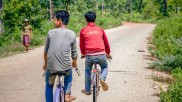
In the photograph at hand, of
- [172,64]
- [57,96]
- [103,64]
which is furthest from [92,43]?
[172,64]

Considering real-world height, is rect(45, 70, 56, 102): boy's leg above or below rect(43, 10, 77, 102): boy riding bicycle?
below

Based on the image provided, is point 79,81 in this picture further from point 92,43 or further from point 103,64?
point 92,43

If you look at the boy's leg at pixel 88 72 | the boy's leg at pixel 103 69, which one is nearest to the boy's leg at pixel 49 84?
the boy's leg at pixel 88 72

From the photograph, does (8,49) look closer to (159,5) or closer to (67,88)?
(67,88)

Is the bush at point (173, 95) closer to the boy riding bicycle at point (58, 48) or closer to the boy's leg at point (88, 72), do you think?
the boy's leg at point (88, 72)

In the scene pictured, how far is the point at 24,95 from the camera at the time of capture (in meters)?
8.26

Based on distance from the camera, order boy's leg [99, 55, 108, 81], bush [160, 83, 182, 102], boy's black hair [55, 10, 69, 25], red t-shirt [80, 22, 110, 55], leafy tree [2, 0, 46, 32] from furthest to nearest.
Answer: leafy tree [2, 0, 46, 32] → bush [160, 83, 182, 102] → boy's leg [99, 55, 108, 81] → red t-shirt [80, 22, 110, 55] → boy's black hair [55, 10, 69, 25]

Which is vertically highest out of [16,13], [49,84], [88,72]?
[16,13]

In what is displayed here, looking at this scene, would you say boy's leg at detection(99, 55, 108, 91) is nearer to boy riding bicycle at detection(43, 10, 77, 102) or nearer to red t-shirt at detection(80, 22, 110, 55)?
red t-shirt at detection(80, 22, 110, 55)

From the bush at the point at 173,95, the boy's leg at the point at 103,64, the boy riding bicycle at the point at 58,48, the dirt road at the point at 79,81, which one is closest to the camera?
the boy riding bicycle at the point at 58,48

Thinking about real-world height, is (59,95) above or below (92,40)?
below

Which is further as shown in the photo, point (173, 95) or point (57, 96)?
point (173, 95)

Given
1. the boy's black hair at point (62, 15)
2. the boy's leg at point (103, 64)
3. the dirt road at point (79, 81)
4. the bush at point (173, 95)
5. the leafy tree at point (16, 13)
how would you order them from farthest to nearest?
1. the leafy tree at point (16, 13)
2. the dirt road at point (79, 81)
3. the bush at point (173, 95)
4. the boy's leg at point (103, 64)
5. the boy's black hair at point (62, 15)

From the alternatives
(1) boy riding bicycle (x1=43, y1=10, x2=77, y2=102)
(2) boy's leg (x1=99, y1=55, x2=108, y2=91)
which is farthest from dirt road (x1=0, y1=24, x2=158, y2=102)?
(1) boy riding bicycle (x1=43, y1=10, x2=77, y2=102)
